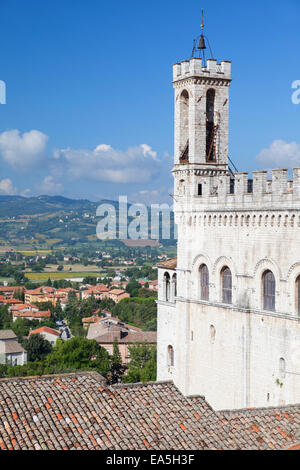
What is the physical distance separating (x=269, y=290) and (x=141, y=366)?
1329 inches

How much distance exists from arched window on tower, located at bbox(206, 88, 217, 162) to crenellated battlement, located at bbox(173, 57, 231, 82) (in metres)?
0.71

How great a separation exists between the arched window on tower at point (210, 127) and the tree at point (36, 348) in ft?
183

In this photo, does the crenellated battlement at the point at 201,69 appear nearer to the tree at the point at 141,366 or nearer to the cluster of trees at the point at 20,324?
the tree at the point at 141,366

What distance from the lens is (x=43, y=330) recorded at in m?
95.8

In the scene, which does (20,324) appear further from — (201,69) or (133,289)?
(201,69)

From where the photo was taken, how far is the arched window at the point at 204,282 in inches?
1101

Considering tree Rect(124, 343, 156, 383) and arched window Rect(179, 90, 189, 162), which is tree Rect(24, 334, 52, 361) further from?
arched window Rect(179, 90, 189, 162)

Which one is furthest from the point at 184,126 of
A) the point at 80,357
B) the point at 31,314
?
the point at 31,314

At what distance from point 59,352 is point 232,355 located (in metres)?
35.7

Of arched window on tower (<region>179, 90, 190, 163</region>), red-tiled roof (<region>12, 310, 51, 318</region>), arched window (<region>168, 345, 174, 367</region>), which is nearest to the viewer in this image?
arched window on tower (<region>179, 90, 190, 163</region>)

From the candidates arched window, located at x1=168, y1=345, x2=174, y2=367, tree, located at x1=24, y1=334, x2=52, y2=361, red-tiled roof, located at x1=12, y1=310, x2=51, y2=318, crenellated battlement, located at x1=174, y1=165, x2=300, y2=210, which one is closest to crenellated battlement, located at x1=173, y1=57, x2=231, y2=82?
crenellated battlement, located at x1=174, y1=165, x2=300, y2=210

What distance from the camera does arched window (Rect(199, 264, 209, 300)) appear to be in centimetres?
2797

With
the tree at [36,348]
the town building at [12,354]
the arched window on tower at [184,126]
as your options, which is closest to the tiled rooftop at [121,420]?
the arched window on tower at [184,126]
